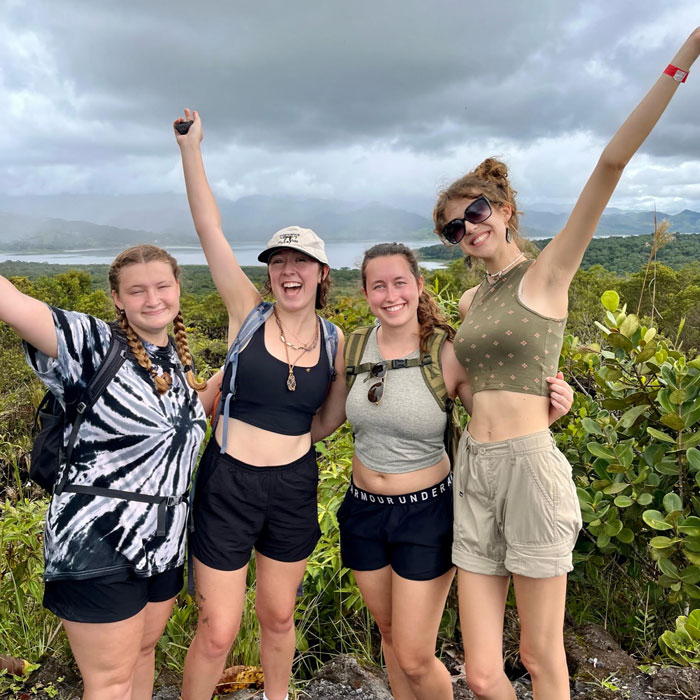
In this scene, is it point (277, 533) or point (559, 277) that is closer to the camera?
point (559, 277)

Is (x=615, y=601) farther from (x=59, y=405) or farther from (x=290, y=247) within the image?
(x=59, y=405)

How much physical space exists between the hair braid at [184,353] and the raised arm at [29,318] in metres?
0.56

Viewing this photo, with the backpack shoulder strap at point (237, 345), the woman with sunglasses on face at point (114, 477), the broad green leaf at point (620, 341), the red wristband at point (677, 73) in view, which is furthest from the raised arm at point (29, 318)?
the broad green leaf at point (620, 341)

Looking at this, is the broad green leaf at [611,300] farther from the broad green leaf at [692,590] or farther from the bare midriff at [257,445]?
the bare midriff at [257,445]

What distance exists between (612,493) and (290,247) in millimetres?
2055

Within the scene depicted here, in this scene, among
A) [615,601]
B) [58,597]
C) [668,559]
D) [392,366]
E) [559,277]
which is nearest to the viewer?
[58,597]

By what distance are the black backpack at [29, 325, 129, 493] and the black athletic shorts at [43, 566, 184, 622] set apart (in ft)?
1.16

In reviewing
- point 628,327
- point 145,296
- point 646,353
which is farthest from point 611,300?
point 145,296

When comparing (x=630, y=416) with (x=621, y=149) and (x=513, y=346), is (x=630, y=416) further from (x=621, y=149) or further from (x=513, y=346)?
(x=621, y=149)

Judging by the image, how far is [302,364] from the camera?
280 cm

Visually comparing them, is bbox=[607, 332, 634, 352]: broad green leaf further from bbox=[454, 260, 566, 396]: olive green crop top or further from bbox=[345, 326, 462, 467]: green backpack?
bbox=[345, 326, 462, 467]: green backpack

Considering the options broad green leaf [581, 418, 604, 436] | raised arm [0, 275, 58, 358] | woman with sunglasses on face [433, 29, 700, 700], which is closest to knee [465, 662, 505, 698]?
woman with sunglasses on face [433, 29, 700, 700]

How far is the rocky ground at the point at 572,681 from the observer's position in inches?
115

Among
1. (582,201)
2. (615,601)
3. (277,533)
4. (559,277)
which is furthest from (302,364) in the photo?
(615,601)
